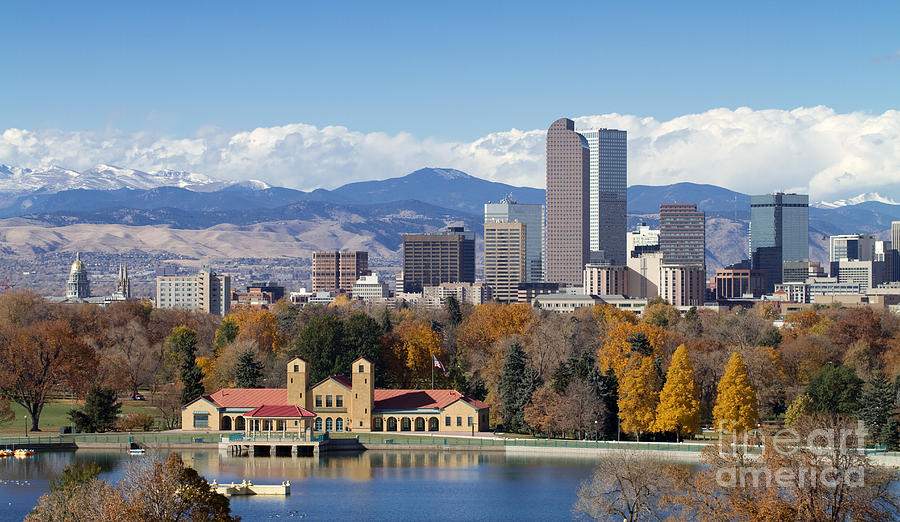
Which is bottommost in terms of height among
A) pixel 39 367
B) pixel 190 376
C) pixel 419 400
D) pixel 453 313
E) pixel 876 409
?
pixel 419 400

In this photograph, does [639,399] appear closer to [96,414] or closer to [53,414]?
[96,414]

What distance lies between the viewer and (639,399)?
101125mm

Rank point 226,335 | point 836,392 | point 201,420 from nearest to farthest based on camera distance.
A: 1. point 836,392
2. point 201,420
3. point 226,335

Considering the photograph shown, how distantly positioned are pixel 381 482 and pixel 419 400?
28289 millimetres

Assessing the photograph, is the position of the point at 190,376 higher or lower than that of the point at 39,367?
lower

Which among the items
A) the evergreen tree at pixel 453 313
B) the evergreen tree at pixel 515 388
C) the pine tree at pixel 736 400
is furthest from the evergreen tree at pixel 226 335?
the pine tree at pixel 736 400

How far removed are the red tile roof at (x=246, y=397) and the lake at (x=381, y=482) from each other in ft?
35.6

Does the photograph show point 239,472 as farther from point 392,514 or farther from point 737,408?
point 737,408

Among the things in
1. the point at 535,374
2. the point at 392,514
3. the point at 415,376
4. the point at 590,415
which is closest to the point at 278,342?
the point at 415,376

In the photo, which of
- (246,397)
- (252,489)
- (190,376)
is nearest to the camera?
(252,489)

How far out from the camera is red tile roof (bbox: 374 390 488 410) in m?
110

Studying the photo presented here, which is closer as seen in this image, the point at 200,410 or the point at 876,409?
the point at 876,409

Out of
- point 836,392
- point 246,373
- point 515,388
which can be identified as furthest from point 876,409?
point 246,373

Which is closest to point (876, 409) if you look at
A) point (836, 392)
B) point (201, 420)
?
point (836, 392)
